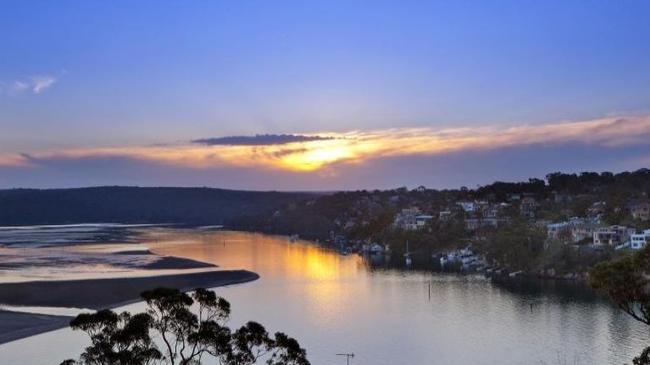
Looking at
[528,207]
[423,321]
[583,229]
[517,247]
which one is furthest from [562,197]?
[423,321]

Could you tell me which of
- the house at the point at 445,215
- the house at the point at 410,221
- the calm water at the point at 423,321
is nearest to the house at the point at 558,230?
the calm water at the point at 423,321

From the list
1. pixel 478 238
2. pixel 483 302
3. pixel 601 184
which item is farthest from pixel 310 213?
pixel 483 302

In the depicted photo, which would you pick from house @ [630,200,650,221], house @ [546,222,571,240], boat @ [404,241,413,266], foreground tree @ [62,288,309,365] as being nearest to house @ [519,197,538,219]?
house @ [546,222,571,240]

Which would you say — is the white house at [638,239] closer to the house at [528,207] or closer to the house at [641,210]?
the house at [641,210]

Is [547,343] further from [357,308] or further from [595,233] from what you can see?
[595,233]

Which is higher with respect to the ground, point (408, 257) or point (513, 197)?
point (513, 197)

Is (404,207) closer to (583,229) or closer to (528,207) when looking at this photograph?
(528,207)
